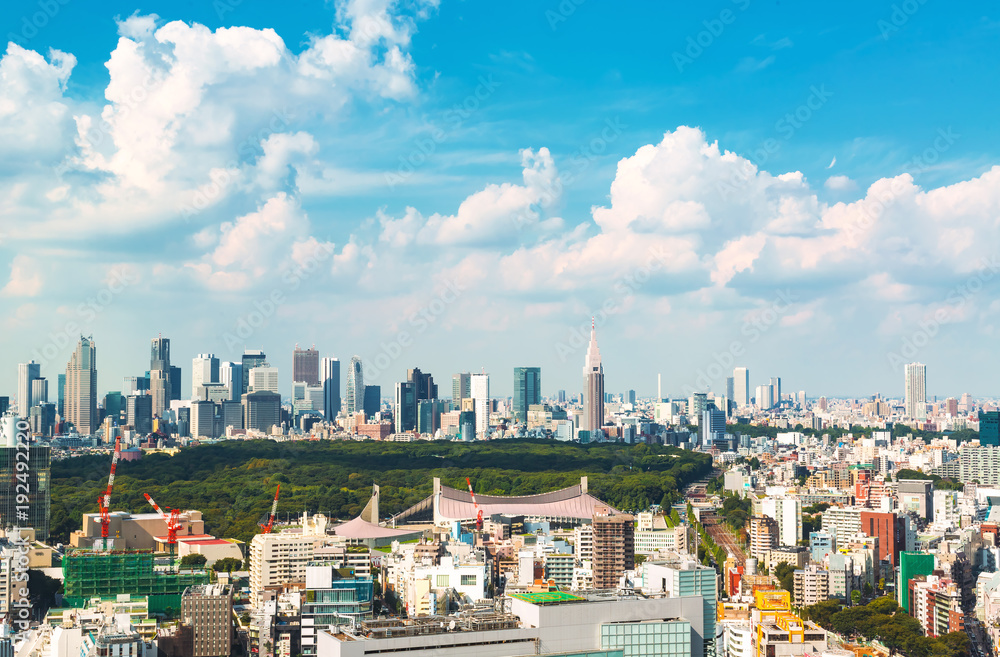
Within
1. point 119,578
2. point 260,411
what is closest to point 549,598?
point 119,578

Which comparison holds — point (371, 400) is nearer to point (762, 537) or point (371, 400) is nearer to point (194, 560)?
point (762, 537)

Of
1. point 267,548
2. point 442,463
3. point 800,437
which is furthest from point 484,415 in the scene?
point 267,548

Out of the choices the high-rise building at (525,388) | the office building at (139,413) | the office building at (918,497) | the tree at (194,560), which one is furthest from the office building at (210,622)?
the high-rise building at (525,388)

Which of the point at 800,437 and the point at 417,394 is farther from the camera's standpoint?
the point at 417,394

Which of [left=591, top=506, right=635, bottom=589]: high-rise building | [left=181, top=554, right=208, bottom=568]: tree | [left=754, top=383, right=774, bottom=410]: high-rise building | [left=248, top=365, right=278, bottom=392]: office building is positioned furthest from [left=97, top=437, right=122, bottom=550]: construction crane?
[left=754, top=383, right=774, bottom=410]: high-rise building

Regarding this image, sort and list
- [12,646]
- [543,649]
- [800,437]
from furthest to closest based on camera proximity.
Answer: [800,437] → [12,646] → [543,649]

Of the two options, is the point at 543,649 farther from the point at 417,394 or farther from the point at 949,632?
the point at 417,394

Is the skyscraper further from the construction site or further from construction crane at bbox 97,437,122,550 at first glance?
the construction site
